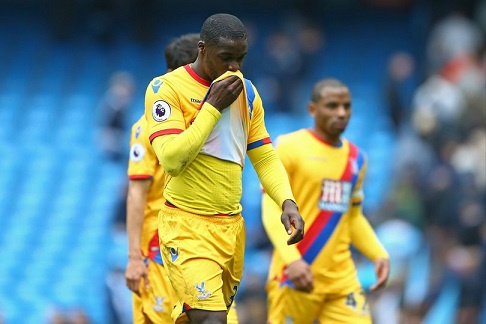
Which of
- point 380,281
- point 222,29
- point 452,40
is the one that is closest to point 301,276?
point 380,281

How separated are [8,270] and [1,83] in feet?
17.6

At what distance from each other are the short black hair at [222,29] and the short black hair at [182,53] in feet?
5.24

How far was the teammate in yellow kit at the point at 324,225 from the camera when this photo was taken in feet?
29.0

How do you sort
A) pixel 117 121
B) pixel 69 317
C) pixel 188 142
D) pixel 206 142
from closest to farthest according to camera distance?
pixel 188 142 → pixel 206 142 → pixel 69 317 → pixel 117 121

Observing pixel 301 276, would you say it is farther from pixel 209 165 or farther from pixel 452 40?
pixel 452 40

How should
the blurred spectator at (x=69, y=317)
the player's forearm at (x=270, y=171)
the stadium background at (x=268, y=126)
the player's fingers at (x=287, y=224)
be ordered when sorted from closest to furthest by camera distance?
the player's fingers at (x=287, y=224) → the player's forearm at (x=270, y=171) → the blurred spectator at (x=69, y=317) → the stadium background at (x=268, y=126)

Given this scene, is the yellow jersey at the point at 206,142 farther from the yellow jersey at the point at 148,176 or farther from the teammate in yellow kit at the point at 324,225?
the teammate in yellow kit at the point at 324,225

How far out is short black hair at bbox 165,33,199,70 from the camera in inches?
326

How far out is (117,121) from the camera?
18.8 metres

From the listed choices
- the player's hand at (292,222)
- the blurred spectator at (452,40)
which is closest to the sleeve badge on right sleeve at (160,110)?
the player's hand at (292,222)

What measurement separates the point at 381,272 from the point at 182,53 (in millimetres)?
2388

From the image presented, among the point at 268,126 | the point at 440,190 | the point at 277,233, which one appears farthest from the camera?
the point at 268,126

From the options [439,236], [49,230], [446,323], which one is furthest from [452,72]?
[49,230]

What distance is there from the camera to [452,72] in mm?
18266
